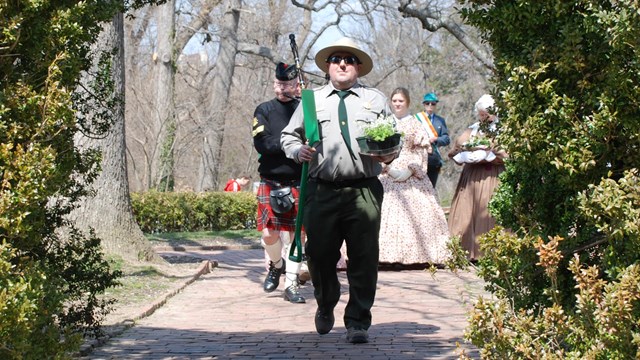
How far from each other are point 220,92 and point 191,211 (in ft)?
30.9

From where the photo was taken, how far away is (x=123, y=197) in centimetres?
1312

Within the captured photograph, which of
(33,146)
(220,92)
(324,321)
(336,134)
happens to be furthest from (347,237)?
(220,92)

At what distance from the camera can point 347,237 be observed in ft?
24.8

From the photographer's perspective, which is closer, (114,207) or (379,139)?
(379,139)

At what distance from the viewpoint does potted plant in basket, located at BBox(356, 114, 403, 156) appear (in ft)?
22.4

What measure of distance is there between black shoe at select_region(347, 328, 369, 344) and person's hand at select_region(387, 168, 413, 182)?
593 cm

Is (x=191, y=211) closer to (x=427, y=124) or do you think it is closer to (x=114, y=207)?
(x=427, y=124)

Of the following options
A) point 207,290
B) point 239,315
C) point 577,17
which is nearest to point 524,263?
point 577,17

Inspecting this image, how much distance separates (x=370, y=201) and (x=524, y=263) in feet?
7.98

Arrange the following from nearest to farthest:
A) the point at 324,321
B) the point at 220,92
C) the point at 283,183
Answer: the point at 324,321
the point at 283,183
the point at 220,92

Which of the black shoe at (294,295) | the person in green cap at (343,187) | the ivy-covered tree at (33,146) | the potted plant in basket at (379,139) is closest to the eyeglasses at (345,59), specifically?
the person in green cap at (343,187)

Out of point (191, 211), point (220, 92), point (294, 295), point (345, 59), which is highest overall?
point (220, 92)

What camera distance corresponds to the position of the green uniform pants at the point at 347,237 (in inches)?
289

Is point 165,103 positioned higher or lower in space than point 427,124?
higher
